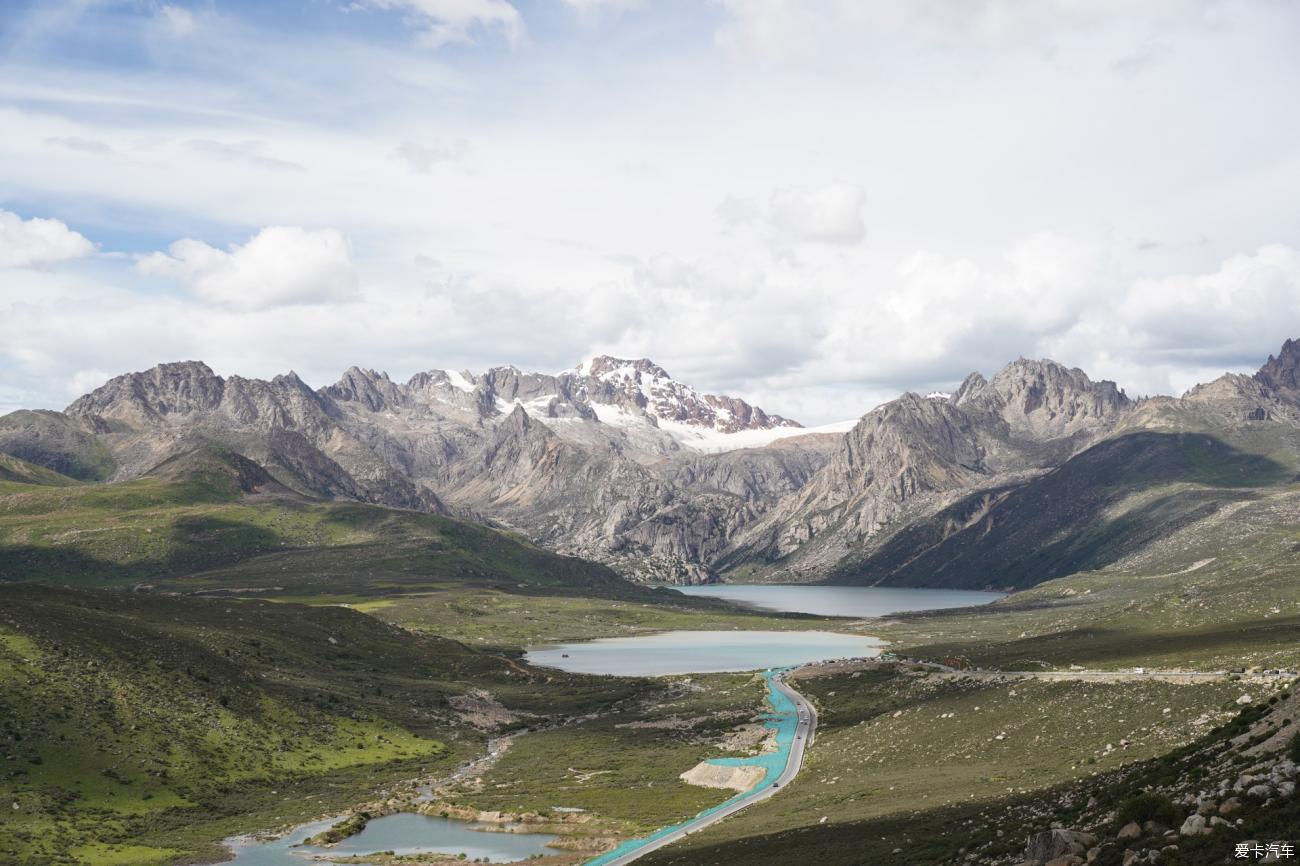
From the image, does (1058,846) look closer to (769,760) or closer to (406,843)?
(406,843)

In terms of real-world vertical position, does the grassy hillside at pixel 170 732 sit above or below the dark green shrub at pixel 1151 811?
below

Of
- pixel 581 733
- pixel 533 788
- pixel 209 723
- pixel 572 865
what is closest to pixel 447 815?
pixel 533 788

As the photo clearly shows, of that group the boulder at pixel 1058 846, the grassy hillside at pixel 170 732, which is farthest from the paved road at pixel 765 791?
the boulder at pixel 1058 846

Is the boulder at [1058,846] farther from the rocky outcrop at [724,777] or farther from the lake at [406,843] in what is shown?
the rocky outcrop at [724,777]

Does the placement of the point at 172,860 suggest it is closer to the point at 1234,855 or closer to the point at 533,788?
the point at 533,788

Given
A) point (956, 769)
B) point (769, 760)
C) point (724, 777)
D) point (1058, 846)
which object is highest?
point (1058, 846)

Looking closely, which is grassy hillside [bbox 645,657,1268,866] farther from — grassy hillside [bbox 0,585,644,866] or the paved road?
grassy hillside [bbox 0,585,644,866]

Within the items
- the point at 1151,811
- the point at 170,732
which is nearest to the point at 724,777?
the point at 170,732

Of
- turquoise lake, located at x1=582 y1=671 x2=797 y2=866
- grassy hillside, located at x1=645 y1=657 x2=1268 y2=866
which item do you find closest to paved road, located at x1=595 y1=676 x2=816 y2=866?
turquoise lake, located at x1=582 y1=671 x2=797 y2=866
